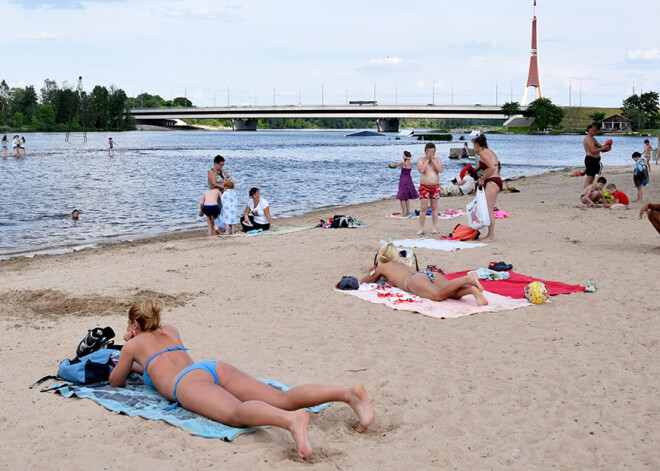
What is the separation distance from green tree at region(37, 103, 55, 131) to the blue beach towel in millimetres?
133972

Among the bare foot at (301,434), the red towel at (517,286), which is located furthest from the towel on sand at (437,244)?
the bare foot at (301,434)

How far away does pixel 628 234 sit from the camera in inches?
455

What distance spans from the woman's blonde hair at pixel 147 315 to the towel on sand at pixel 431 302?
3.08 meters

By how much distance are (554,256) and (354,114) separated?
342 feet

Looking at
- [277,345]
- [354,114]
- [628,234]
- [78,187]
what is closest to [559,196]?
[628,234]

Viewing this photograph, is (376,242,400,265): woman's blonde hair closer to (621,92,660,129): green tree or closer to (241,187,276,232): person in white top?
(241,187,276,232): person in white top

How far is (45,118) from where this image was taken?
416ft

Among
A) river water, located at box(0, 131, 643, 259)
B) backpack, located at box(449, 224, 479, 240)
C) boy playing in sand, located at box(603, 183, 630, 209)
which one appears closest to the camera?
backpack, located at box(449, 224, 479, 240)

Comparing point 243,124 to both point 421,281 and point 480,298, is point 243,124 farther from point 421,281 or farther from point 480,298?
point 480,298

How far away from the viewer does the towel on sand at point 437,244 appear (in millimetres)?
10688

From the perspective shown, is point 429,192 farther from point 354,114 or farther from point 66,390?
point 354,114

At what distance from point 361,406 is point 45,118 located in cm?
13629

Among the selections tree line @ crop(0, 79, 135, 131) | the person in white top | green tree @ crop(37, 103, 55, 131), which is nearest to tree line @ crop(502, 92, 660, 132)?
tree line @ crop(0, 79, 135, 131)

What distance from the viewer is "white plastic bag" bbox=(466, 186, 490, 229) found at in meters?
11.2
